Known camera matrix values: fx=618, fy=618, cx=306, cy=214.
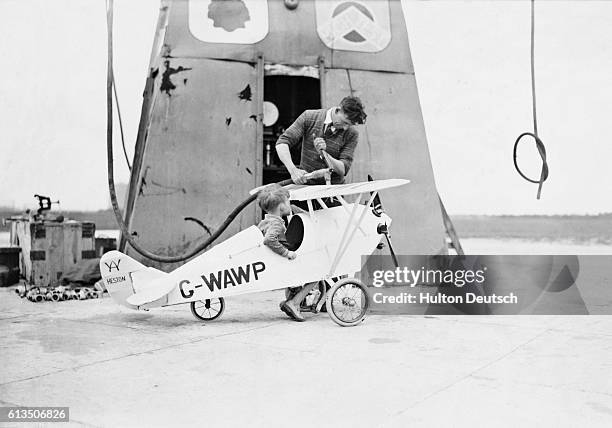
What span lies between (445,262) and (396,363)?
288 centimetres

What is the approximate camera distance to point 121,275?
13.0ft

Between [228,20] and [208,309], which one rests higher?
[228,20]

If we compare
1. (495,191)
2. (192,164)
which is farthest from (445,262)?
(192,164)

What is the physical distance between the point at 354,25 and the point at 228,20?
1.25 metres

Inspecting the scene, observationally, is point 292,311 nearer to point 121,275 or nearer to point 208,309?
point 208,309

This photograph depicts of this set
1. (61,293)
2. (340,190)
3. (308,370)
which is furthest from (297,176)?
(61,293)

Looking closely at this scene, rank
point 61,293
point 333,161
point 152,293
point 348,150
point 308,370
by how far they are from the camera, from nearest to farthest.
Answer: point 308,370 < point 152,293 < point 333,161 < point 348,150 < point 61,293

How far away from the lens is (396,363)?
3059 millimetres

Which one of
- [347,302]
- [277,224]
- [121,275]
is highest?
[277,224]

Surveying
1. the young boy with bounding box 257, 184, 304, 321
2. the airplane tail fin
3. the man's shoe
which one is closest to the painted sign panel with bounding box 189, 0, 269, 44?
the young boy with bounding box 257, 184, 304, 321

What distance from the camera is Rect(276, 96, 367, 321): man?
436 cm

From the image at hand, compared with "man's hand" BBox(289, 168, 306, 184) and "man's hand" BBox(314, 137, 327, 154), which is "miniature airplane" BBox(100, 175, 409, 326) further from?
"man's hand" BBox(314, 137, 327, 154)

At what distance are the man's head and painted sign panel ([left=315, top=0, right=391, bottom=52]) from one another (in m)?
1.99

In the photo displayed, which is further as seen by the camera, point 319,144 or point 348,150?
point 348,150
